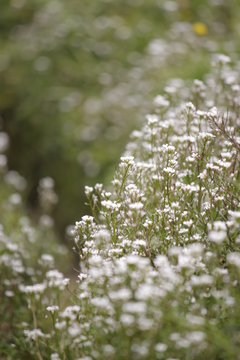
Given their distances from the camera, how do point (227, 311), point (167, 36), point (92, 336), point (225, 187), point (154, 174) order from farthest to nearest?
point (167, 36)
point (154, 174)
point (225, 187)
point (92, 336)
point (227, 311)

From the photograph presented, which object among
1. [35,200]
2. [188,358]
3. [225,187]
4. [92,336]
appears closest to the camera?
[188,358]

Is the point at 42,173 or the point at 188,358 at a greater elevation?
the point at 42,173

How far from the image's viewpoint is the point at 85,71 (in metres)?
5.56

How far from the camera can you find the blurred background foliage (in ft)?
16.8

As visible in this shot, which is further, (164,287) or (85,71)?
(85,71)

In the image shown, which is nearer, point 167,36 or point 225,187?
point 225,187

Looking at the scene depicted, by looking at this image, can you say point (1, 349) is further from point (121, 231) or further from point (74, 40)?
point (74, 40)

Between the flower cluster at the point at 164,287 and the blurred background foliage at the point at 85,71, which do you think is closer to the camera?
the flower cluster at the point at 164,287

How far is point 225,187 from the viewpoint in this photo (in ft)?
6.51

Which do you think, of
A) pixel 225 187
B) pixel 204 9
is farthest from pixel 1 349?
pixel 204 9

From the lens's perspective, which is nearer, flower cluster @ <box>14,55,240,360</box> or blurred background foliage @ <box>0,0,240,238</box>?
flower cluster @ <box>14,55,240,360</box>

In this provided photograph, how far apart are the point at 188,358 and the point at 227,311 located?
23cm

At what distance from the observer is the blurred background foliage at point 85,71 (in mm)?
5117

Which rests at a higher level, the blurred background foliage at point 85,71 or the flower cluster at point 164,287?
the blurred background foliage at point 85,71
